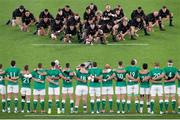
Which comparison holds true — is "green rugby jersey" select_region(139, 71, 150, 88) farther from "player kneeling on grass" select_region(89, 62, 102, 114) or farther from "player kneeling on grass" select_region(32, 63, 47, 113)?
"player kneeling on grass" select_region(32, 63, 47, 113)

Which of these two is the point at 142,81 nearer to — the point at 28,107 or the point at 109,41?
the point at 28,107

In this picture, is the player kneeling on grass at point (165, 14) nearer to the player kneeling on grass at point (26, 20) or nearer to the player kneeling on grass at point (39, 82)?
the player kneeling on grass at point (26, 20)

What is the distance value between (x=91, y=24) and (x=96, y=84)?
10302mm

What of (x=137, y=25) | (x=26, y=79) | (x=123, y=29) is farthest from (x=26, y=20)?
(x=26, y=79)

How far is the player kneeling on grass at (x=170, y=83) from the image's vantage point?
3253cm

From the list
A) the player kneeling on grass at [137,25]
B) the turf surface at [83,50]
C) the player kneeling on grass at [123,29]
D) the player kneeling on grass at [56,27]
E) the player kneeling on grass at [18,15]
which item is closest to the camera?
the turf surface at [83,50]

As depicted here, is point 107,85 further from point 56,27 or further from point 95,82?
point 56,27

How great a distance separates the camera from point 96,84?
107ft

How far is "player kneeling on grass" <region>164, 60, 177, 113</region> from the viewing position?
32531mm

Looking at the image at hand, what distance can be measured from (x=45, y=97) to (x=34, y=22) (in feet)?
40.7

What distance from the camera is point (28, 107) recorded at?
108 ft

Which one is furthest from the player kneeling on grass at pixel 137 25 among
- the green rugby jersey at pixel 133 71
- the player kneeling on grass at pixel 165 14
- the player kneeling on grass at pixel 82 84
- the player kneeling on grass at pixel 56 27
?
the player kneeling on grass at pixel 82 84

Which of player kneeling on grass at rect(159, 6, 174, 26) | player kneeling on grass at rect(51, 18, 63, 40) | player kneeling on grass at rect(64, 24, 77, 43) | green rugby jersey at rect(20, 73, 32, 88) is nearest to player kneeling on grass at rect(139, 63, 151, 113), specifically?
green rugby jersey at rect(20, 73, 32, 88)

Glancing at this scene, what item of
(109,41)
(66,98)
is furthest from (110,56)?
(66,98)
